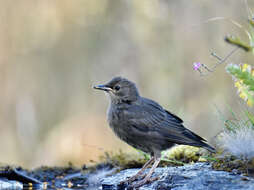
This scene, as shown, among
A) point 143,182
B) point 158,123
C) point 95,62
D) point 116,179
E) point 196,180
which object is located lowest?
point 196,180

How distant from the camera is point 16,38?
11.2 metres

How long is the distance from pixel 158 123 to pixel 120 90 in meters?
0.77

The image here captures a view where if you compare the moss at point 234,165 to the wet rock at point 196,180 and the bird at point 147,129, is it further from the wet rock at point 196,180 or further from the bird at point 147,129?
the bird at point 147,129

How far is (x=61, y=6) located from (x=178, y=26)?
9.29 ft

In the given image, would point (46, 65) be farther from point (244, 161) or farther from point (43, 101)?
point (244, 161)

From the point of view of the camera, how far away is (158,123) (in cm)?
589

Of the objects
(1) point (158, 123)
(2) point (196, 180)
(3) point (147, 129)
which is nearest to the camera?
(2) point (196, 180)

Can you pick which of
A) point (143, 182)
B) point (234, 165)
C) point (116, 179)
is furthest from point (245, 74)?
point (116, 179)

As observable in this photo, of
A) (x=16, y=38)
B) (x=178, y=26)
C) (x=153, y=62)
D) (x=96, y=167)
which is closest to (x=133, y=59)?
(x=153, y=62)

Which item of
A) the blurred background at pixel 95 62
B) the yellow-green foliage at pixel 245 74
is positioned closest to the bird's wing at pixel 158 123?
the yellow-green foliage at pixel 245 74

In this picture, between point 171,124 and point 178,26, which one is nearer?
point 171,124

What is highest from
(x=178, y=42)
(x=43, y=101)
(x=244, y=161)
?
(x=178, y=42)

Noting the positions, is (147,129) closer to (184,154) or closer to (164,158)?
(164,158)

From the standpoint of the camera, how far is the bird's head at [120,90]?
624 cm
